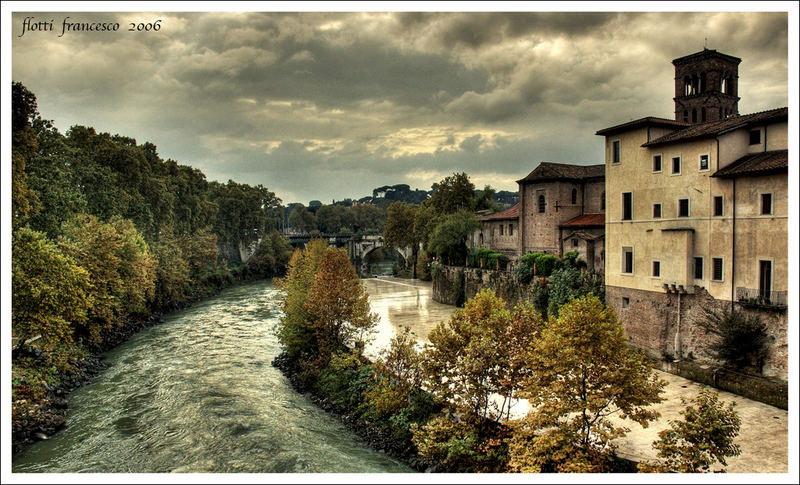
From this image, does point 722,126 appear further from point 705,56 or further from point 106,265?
point 106,265

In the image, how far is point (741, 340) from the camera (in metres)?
18.5

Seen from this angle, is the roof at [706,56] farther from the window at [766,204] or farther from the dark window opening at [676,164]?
the window at [766,204]

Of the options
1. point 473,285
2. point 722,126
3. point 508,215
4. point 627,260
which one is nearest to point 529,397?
point 627,260

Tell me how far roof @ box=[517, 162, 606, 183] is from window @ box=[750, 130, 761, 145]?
51.7 ft

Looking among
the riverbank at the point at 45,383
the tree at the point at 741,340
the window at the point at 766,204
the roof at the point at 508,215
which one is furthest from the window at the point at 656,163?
the riverbank at the point at 45,383

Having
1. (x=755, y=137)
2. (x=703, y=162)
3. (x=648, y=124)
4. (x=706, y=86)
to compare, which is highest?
(x=706, y=86)

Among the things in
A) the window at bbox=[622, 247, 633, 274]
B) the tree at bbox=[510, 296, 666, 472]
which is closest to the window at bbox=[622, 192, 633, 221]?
the window at bbox=[622, 247, 633, 274]

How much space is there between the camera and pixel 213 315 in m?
40.6

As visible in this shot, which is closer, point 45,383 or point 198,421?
point 198,421

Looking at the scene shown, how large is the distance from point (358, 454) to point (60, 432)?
10.7 metres

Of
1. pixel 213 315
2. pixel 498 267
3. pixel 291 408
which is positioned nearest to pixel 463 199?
pixel 498 267

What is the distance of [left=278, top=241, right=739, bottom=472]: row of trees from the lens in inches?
437

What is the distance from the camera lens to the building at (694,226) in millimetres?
18047

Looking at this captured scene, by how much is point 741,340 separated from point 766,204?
5112mm
